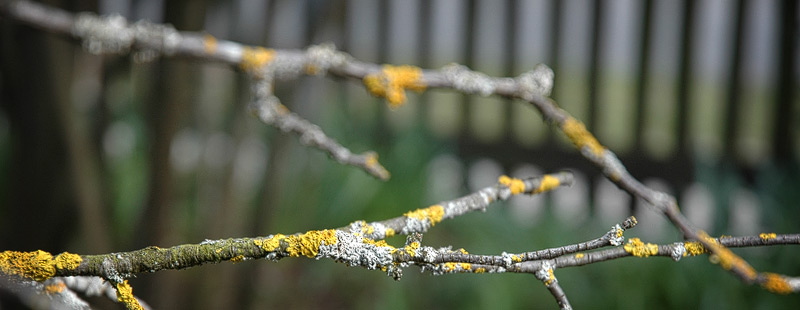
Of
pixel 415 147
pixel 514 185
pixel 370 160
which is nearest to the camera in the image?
pixel 514 185

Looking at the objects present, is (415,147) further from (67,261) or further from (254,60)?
(67,261)

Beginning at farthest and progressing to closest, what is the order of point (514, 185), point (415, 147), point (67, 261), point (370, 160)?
point (415, 147) < point (370, 160) < point (514, 185) < point (67, 261)

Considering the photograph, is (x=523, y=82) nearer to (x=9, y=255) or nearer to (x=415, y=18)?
(x=9, y=255)

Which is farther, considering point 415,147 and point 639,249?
point 415,147

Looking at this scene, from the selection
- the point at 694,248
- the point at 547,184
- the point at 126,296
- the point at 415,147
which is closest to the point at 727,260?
the point at 694,248

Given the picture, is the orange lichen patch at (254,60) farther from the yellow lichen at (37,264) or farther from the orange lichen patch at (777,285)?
the orange lichen patch at (777,285)

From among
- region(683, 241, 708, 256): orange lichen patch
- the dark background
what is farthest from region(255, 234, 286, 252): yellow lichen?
the dark background

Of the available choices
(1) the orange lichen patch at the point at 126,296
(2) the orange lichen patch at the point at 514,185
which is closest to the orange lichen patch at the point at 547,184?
(2) the orange lichen patch at the point at 514,185

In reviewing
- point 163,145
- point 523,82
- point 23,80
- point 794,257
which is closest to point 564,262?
point 523,82
